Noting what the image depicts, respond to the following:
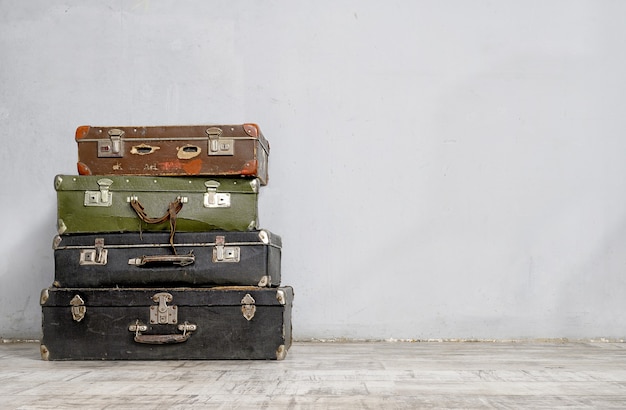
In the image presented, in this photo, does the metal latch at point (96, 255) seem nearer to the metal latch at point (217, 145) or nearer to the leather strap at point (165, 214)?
the leather strap at point (165, 214)

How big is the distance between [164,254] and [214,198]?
0.31 metres

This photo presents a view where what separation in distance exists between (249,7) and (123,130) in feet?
3.63

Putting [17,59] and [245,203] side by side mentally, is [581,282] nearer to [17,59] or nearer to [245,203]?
[245,203]

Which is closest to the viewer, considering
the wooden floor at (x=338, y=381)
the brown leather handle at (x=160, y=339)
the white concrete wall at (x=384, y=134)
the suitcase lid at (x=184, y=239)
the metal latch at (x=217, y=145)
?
the wooden floor at (x=338, y=381)

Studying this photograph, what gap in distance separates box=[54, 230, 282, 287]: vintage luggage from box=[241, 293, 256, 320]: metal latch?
7 centimetres

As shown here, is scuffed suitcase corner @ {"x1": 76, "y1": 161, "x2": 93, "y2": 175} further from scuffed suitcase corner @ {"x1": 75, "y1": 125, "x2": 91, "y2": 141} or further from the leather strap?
the leather strap

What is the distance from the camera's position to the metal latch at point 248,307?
279 centimetres

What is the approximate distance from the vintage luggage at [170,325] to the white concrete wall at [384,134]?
82cm

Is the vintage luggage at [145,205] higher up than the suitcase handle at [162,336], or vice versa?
the vintage luggage at [145,205]

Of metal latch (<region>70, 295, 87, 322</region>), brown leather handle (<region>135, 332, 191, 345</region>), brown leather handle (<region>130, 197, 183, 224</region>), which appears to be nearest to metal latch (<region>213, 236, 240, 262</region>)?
brown leather handle (<region>130, 197, 183, 224</region>)

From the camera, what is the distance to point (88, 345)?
2.82 meters

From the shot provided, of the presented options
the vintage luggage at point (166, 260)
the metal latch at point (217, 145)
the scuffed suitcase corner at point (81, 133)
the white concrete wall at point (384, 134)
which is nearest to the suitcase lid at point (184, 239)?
the vintage luggage at point (166, 260)

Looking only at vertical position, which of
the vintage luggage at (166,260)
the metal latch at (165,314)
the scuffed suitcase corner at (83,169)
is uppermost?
the scuffed suitcase corner at (83,169)

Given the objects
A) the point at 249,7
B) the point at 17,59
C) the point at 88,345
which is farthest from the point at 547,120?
the point at 17,59
